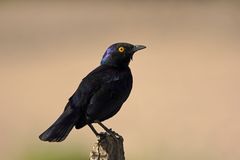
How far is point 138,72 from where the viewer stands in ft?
40.4

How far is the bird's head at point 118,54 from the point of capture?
6145mm

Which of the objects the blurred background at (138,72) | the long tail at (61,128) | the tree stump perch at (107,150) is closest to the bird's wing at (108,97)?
the long tail at (61,128)

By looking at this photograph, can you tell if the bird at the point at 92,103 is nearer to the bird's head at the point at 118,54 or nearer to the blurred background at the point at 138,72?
the bird's head at the point at 118,54

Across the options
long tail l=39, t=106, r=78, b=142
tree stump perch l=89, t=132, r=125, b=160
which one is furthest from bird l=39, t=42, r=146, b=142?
tree stump perch l=89, t=132, r=125, b=160

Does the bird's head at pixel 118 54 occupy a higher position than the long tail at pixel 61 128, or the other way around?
the bird's head at pixel 118 54

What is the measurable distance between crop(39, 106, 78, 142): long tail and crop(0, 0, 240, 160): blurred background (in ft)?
13.4

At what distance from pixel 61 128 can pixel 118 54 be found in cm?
98

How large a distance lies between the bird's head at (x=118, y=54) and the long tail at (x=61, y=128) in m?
0.70

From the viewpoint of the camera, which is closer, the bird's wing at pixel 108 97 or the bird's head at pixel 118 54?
the bird's wing at pixel 108 97

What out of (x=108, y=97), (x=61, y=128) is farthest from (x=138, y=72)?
(x=61, y=128)

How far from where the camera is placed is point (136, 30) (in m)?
14.0

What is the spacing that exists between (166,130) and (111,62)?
14.4ft

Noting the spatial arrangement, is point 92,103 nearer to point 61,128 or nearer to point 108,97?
point 108,97

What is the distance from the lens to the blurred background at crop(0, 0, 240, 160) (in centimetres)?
1016
